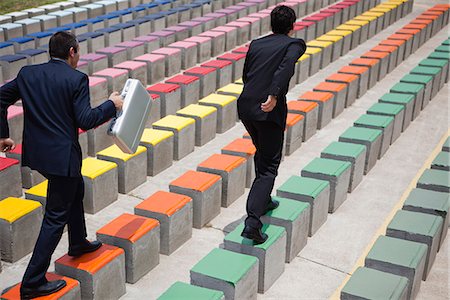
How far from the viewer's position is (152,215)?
20.3 feet

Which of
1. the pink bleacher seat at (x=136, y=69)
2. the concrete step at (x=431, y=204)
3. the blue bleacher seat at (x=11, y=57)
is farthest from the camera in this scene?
the blue bleacher seat at (x=11, y=57)

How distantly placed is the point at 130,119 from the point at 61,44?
2.65 feet

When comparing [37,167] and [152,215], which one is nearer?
[37,167]

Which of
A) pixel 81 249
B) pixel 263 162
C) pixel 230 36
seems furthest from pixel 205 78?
pixel 81 249

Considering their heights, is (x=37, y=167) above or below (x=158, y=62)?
above

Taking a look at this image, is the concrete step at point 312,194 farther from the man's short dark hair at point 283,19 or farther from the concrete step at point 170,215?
the man's short dark hair at point 283,19

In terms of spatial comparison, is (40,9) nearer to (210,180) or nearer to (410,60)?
(410,60)

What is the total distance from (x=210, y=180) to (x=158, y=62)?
18.2 feet

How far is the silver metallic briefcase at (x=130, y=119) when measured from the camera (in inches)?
194

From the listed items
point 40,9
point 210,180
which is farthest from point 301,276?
point 40,9

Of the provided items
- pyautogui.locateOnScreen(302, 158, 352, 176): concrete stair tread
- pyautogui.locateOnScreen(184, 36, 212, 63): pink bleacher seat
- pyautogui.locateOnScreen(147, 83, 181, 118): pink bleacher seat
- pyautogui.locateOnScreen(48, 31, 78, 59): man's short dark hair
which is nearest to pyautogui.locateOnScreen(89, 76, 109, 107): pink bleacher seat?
pyautogui.locateOnScreen(147, 83, 181, 118): pink bleacher seat

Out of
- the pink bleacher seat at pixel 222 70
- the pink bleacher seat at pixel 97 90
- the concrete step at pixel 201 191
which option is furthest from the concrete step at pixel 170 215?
the pink bleacher seat at pixel 222 70

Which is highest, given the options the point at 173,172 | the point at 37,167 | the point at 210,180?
the point at 37,167

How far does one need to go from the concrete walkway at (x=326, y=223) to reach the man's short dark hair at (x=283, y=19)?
7.61ft
